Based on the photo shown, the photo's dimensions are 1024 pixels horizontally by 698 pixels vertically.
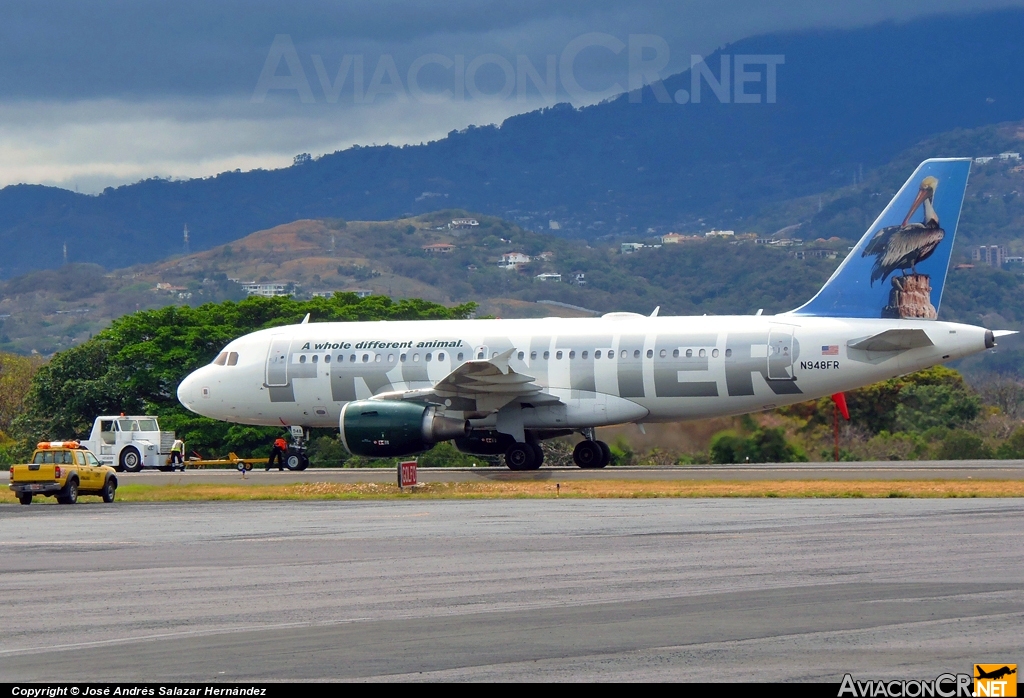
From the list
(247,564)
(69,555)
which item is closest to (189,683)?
(247,564)

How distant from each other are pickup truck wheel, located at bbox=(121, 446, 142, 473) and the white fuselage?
4.36 meters

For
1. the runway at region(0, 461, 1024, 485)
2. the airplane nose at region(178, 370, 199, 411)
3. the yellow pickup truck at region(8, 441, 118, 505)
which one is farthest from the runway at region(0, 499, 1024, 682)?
the airplane nose at region(178, 370, 199, 411)

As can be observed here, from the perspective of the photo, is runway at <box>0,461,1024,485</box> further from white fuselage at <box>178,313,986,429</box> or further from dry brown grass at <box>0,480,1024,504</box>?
white fuselage at <box>178,313,986,429</box>

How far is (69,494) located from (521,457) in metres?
11.3

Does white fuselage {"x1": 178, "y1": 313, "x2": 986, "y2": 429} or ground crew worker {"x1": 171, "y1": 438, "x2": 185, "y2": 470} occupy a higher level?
white fuselage {"x1": 178, "y1": 313, "x2": 986, "y2": 429}

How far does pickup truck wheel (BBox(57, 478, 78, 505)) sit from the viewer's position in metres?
30.7

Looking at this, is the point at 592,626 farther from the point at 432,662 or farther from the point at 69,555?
the point at 69,555

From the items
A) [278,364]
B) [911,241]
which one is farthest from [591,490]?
[278,364]

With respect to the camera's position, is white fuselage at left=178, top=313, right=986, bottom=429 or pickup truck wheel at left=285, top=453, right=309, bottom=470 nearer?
white fuselage at left=178, top=313, right=986, bottom=429

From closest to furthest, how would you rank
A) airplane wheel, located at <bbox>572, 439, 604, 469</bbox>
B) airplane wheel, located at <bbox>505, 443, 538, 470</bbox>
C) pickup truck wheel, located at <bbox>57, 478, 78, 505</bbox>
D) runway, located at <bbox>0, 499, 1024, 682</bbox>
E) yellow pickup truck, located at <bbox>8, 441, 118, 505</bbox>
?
runway, located at <bbox>0, 499, 1024, 682</bbox> < yellow pickup truck, located at <bbox>8, 441, 118, 505</bbox> < pickup truck wheel, located at <bbox>57, 478, 78, 505</bbox> < airplane wheel, located at <bbox>505, 443, 538, 470</bbox> < airplane wheel, located at <bbox>572, 439, 604, 469</bbox>

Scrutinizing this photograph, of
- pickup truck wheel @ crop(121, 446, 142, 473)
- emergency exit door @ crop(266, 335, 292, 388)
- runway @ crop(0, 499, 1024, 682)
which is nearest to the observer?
runway @ crop(0, 499, 1024, 682)

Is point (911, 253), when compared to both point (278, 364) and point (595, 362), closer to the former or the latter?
point (595, 362)

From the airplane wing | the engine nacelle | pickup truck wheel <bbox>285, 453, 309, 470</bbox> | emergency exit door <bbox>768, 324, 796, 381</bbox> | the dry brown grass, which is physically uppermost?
emergency exit door <bbox>768, 324, 796, 381</bbox>

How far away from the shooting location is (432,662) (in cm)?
1109
